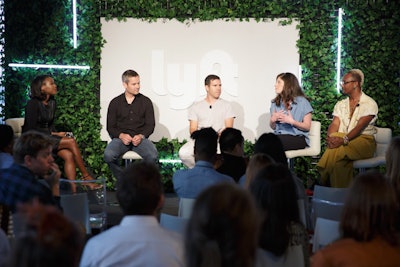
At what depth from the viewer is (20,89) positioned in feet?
30.2

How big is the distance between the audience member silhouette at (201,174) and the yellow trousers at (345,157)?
10.5ft

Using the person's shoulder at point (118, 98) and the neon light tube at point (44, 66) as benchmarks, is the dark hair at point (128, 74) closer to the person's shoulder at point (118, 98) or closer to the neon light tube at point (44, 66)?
the person's shoulder at point (118, 98)

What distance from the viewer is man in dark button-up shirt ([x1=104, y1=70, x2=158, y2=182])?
328 inches

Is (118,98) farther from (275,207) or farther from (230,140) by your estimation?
(275,207)

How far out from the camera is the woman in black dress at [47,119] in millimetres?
8188

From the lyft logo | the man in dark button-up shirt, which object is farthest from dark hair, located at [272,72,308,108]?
the man in dark button-up shirt

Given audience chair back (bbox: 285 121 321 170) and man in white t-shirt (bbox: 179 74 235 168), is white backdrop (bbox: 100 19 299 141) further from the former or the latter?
audience chair back (bbox: 285 121 321 170)

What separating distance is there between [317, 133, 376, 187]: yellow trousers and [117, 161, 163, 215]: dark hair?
5395 millimetres

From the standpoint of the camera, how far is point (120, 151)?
8320 millimetres

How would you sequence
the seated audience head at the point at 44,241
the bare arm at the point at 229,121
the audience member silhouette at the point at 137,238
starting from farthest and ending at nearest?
1. the bare arm at the point at 229,121
2. the audience member silhouette at the point at 137,238
3. the seated audience head at the point at 44,241

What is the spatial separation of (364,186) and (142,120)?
6.24 metres

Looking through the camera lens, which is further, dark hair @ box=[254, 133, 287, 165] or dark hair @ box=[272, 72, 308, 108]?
dark hair @ box=[272, 72, 308, 108]

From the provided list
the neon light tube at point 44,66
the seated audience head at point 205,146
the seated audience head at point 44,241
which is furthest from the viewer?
the neon light tube at point 44,66

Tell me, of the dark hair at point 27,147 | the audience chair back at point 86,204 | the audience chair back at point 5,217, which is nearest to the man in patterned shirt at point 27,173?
the dark hair at point 27,147
